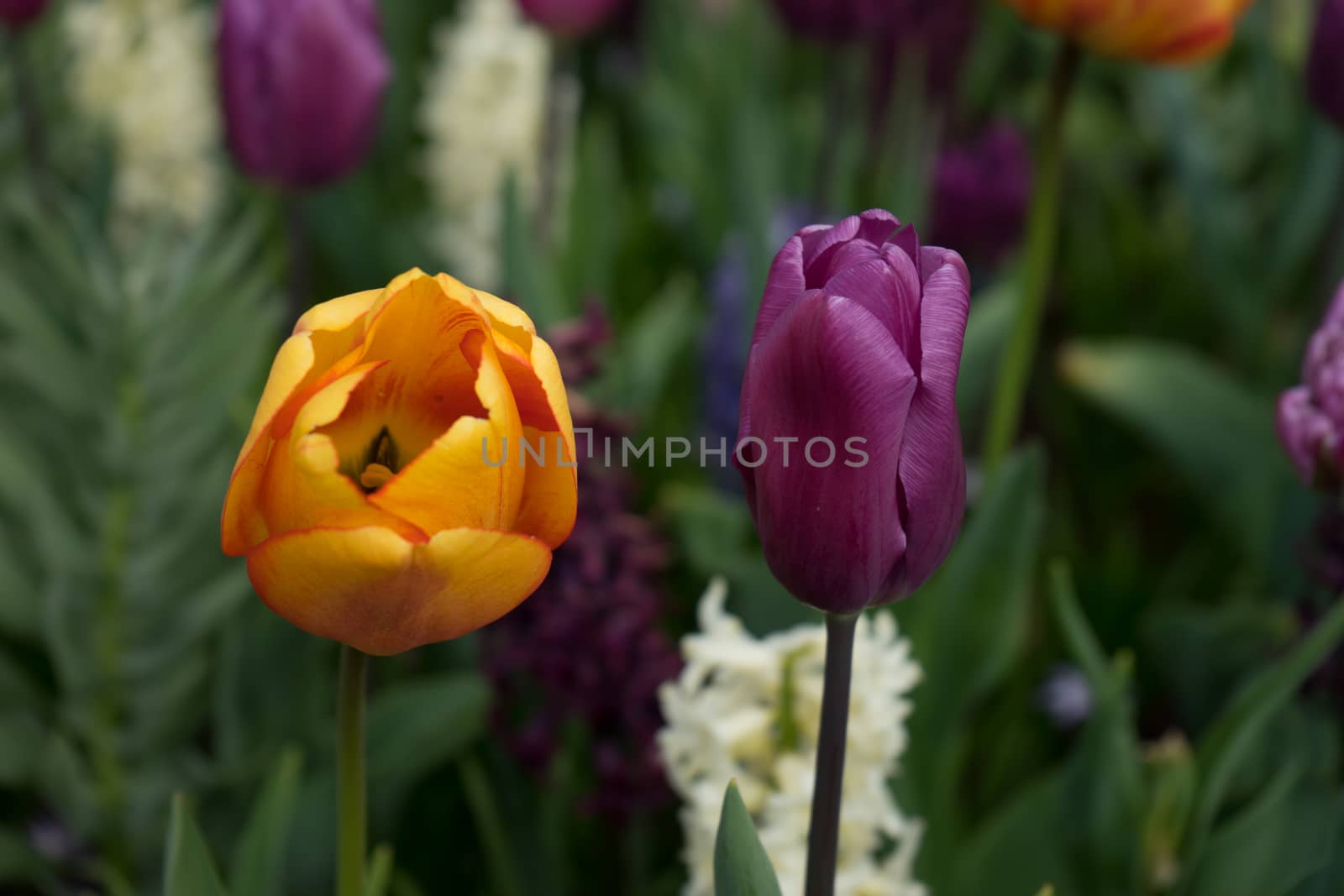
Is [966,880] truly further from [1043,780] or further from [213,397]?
[213,397]

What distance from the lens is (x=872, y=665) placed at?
1.86 ft

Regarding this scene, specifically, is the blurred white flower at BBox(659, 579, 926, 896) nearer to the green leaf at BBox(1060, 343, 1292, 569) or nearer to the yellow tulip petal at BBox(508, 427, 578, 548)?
the yellow tulip petal at BBox(508, 427, 578, 548)

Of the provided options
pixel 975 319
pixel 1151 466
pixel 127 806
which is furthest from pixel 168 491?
pixel 1151 466

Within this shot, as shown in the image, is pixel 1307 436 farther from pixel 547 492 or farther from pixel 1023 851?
pixel 547 492

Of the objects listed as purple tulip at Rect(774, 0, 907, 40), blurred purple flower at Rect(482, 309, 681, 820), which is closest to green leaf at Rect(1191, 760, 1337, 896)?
blurred purple flower at Rect(482, 309, 681, 820)

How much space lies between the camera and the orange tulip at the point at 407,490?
346mm

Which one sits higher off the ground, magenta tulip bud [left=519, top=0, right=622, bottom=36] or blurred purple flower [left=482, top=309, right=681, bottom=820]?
magenta tulip bud [left=519, top=0, right=622, bottom=36]

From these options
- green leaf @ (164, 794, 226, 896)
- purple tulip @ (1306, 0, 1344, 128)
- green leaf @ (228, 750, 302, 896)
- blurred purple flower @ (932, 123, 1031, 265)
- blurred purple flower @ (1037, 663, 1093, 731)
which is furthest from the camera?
blurred purple flower @ (932, 123, 1031, 265)

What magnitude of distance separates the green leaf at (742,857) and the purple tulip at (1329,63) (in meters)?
0.70

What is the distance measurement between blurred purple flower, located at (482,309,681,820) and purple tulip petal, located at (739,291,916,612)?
0.28 metres

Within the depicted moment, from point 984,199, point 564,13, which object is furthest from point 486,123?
point 984,199

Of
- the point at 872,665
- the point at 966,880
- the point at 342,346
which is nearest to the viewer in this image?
the point at 342,346

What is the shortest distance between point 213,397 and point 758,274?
1.41ft

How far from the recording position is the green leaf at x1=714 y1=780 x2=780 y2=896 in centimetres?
42
